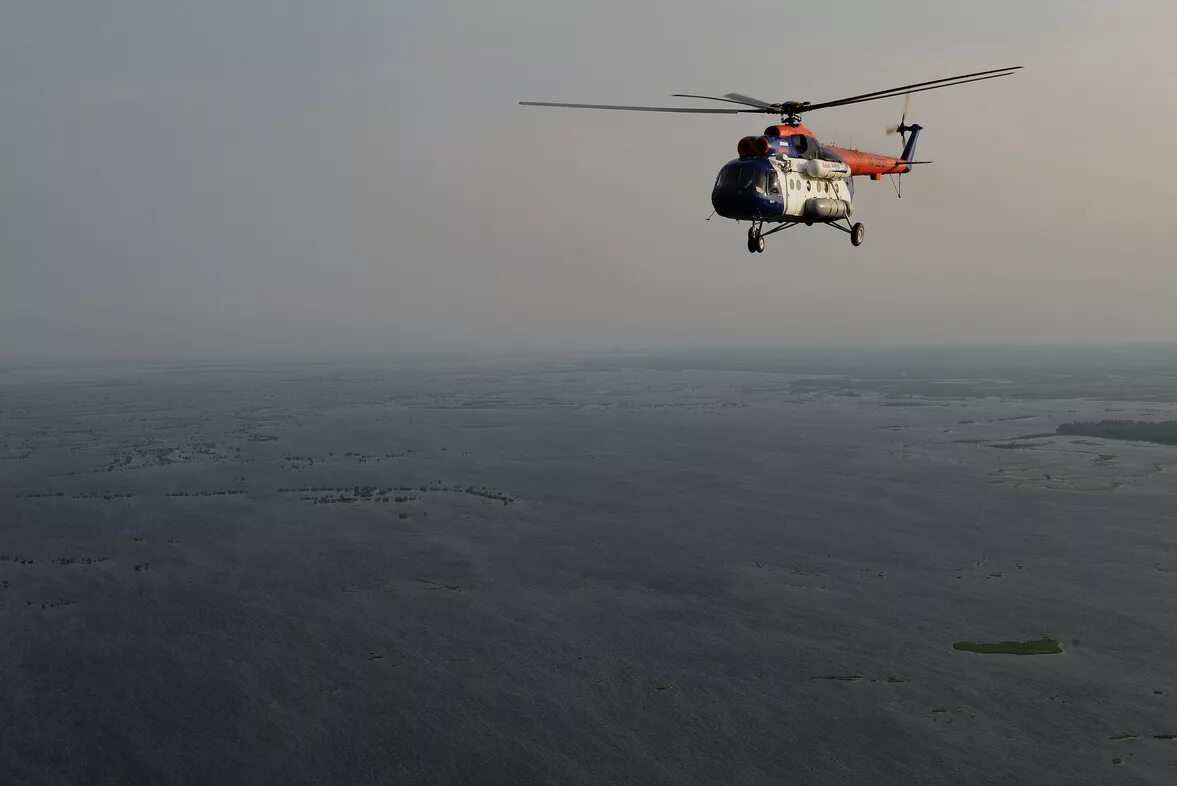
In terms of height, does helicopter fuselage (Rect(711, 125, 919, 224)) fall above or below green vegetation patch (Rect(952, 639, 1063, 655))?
above

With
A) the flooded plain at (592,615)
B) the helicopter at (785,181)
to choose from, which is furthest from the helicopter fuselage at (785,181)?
the flooded plain at (592,615)

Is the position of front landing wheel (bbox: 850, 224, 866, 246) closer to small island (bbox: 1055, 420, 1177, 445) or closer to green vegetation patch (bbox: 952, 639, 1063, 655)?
green vegetation patch (bbox: 952, 639, 1063, 655)

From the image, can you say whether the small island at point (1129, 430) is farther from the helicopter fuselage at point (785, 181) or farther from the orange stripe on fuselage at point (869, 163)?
the helicopter fuselage at point (785, 181)

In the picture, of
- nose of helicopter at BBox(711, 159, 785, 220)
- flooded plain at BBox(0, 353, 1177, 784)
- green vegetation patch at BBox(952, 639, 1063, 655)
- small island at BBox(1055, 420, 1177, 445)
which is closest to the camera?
flooded plain at BBox(0, 353, 1177, 784)

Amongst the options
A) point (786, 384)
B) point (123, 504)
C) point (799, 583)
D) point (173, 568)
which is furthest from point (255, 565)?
point (786, 384)

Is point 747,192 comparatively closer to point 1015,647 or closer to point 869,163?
point 869,163

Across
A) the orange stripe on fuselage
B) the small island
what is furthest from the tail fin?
the small island
